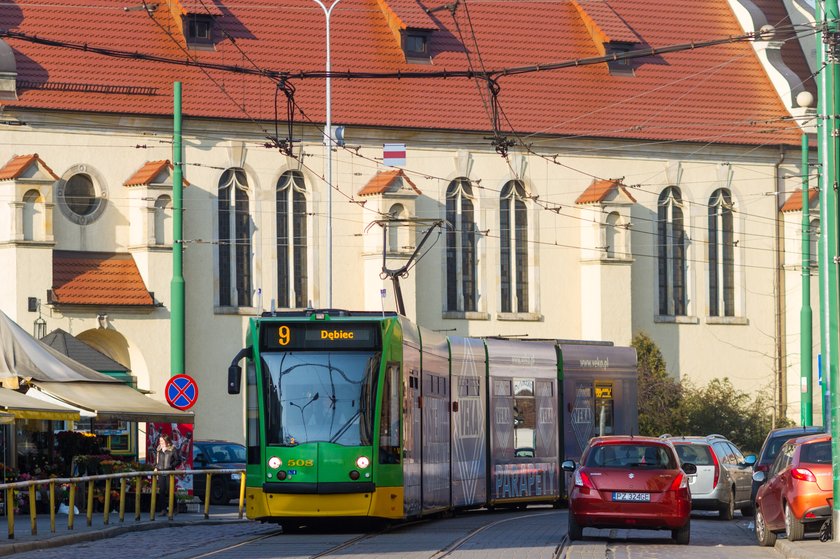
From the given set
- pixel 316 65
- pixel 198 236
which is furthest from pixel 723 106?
pixel 198 236

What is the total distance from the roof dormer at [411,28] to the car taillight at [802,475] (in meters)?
36.5

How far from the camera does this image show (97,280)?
50844mm

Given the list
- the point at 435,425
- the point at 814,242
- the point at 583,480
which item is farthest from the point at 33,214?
the point at 583,480

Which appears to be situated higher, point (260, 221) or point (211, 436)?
point (260, 221)

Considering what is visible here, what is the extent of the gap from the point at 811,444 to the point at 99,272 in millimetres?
31297

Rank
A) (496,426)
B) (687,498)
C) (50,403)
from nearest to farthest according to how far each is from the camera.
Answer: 1. (687,498)
2. (50,403)
3. (496,426)

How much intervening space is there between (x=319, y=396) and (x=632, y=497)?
412cm

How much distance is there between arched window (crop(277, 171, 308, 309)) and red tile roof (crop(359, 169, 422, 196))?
1.95 m

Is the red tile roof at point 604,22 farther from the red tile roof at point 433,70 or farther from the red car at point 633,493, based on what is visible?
the red car at point 633,493

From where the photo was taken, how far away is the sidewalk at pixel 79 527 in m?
21.3

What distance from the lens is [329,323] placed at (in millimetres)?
23531

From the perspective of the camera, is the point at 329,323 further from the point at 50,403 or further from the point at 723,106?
the point at 723,106

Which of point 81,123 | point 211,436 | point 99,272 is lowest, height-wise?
point 211,436

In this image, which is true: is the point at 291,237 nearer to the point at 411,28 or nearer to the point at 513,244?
the point at 513,244
